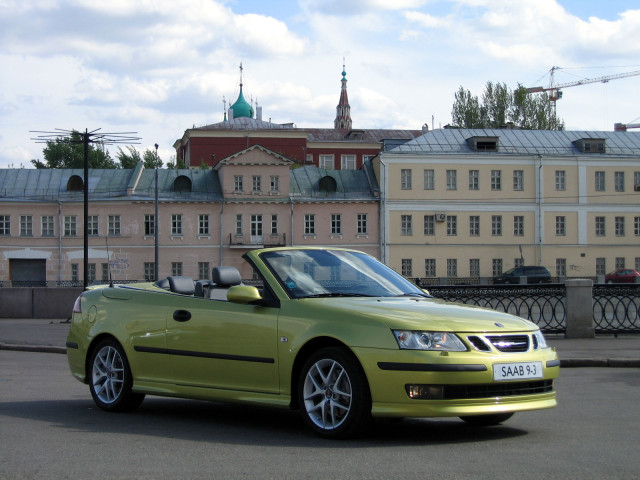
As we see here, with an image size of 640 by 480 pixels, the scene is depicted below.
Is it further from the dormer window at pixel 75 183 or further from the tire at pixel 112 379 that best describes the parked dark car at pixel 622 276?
the tire at pixel 112 379

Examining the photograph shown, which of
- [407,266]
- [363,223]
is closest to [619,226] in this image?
[407,266]

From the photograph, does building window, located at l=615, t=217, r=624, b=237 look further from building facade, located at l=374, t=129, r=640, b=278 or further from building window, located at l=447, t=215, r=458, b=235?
building window, located at l=447, t=215, r=458, b=235

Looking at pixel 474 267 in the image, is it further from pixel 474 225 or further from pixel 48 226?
pixel 48 226

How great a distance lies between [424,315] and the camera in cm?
722

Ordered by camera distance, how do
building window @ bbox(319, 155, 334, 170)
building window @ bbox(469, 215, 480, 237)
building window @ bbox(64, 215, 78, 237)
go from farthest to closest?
building window @ bbox(319, 155, 334, 170), building window @ bbox(469, 215, 480, 237), building window @ bbox(64, 215, 78, 237)

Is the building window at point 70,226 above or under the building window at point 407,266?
above

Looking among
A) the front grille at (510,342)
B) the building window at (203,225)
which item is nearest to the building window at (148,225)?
the building window at (203,225)

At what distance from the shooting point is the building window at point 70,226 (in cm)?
6825

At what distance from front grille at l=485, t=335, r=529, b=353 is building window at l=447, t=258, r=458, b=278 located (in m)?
64.5

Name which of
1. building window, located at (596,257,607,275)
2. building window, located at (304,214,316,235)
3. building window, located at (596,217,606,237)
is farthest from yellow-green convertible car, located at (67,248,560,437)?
building window, located at (596,217,606,237)

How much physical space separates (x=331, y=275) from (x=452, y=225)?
210 ft

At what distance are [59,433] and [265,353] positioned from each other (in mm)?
1829

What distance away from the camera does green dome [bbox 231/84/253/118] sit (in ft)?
363

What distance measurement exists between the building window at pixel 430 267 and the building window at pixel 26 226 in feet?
95.6
